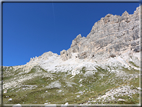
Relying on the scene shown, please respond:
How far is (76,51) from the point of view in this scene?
560 ft

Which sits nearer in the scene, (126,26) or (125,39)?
(125,39)

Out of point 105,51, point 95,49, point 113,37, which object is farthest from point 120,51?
point 95,49

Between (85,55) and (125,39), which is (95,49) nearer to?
(85,55)

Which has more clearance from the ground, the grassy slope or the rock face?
the rock face

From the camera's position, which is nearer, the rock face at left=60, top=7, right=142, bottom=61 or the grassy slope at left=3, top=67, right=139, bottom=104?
the grassy slope at left=3, top=67, right=139, bottom=104

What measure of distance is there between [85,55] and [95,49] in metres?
20.8

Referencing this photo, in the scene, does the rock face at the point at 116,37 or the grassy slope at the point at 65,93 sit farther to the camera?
the rock face at the point at 116,37

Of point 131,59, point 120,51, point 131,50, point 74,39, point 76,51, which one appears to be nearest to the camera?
point 131,59

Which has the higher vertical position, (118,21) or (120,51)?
(118,21)

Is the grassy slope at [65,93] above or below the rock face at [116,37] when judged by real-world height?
below

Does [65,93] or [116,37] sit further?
[116,37]

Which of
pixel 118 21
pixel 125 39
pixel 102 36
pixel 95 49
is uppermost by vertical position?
pixel 118 21

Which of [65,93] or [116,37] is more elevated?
[116,37]

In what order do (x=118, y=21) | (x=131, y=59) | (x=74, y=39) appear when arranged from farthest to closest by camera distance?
(x=74, y=39), (x=118, y=21), (x=131, y=59)
